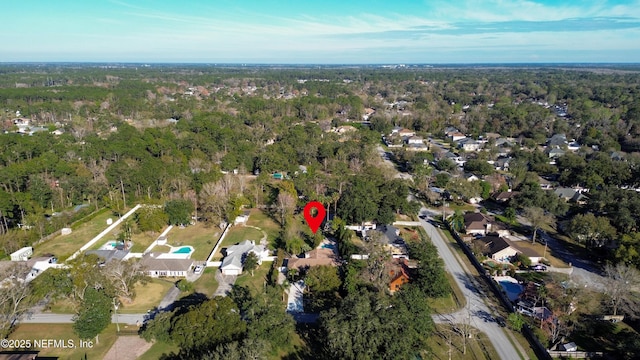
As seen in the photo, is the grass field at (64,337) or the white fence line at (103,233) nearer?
the grass field at (64,337)

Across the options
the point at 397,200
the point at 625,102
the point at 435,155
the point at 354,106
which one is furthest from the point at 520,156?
the point at 625,102

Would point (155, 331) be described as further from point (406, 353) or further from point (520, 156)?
point (520, 156)

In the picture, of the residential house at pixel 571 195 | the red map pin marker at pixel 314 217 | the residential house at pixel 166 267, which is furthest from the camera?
the residential house at pixel 571 195

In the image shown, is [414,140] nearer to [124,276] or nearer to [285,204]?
[285,204]

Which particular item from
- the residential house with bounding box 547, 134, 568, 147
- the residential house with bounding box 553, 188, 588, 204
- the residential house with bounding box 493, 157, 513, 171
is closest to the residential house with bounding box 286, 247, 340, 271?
the residential house with bounding box 553, 188, 588, 204

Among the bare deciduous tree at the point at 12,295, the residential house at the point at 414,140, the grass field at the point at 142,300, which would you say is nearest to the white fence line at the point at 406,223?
the grass field at the point at 142,300

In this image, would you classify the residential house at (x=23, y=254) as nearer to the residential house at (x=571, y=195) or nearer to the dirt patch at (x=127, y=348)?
the dirt patch at (x=127, y=348)

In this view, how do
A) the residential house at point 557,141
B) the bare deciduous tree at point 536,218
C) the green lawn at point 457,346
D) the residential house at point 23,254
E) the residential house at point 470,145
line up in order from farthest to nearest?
the residential house at point 470,145
the residential house at point 557,141
the bare deciduous tree at point 536,218
the residential house at point 23,254
the green lawn at point 457,346

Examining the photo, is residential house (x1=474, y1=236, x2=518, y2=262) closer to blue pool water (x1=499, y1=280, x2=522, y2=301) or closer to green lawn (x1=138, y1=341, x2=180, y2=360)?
blue pool water (x1=499, y1=280, x2=522, y2=301)
